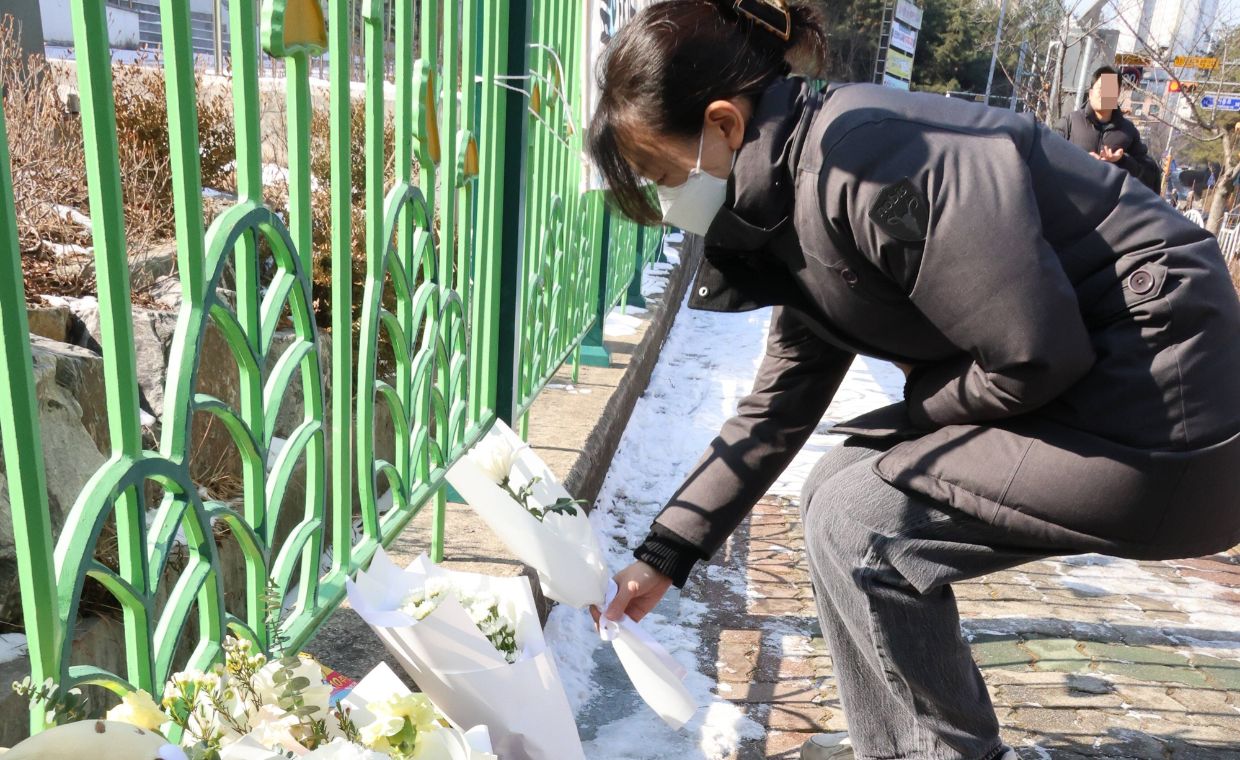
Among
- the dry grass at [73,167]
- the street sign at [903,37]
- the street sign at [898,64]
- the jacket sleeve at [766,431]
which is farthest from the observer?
the street sign at [903,37]

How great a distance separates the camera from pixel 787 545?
11.5ft

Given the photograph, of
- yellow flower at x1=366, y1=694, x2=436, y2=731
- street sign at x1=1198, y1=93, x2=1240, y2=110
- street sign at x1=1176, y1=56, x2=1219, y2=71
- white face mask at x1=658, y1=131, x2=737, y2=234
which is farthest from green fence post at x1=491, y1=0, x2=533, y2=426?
street sign at x1=1198, y1=93, x2=1240, y2=110

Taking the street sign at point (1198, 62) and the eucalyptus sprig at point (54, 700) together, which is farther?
the street sign at point (1198, 62)

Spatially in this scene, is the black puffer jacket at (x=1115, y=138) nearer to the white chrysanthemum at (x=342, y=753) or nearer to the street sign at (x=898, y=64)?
the white chrysanthemum at (x=342, y=753)

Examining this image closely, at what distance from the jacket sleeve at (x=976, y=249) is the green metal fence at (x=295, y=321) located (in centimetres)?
79

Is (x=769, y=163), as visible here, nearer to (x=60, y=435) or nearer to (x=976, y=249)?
(x=976, y=249)

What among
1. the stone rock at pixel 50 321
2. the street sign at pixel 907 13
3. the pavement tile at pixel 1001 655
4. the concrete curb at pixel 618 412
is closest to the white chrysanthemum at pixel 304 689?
the concrete curb at pixel 618 412

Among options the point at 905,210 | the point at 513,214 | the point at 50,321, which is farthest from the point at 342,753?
the point at 50,321

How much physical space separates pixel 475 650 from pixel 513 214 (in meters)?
1.35

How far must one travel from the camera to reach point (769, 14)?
160 cm

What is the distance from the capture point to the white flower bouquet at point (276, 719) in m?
1.03

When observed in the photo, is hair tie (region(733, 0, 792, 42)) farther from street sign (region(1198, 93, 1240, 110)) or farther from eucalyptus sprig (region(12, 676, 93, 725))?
street sign (region(1198, 93, 1240, 110))

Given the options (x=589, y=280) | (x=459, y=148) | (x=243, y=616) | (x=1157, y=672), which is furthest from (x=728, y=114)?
(x=589, y=280)

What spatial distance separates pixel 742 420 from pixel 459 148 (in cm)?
84
